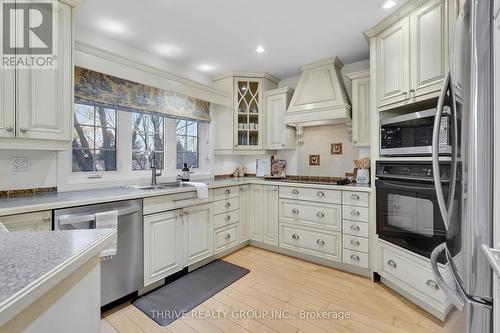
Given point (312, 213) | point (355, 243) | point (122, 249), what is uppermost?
point (312, 213)

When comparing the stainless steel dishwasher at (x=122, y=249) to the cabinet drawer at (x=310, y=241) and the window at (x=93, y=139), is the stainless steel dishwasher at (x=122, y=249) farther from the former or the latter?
the cabinet drawer at (x=310, y=241)

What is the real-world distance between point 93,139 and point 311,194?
235 cm

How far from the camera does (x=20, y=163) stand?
1.85 metres

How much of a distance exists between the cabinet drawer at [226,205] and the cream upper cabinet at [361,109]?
157 centimetres

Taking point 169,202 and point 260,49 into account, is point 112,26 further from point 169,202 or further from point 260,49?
point 169,202

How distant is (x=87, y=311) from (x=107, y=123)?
221cm

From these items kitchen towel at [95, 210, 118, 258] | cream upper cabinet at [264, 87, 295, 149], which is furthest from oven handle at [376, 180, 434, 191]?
kitchen towel at [95, 210, 118, 258]

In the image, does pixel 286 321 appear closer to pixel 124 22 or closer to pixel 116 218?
pixel 116 218

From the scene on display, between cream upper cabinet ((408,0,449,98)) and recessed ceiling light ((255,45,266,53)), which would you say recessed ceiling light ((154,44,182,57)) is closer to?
recessed ceiling light ((255,45,266,53))

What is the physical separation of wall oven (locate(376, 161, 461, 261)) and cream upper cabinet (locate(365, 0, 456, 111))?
568mm

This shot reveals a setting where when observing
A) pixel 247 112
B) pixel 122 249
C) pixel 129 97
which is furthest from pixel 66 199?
pixel 247 112

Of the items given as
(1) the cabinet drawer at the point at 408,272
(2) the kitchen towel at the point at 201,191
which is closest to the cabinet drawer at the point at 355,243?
(1) the cabinet drawer at the point at 408,272

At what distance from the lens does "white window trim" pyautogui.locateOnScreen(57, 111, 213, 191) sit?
2.11 m

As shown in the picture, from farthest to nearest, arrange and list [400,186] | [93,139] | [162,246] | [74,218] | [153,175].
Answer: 1. [153,175]
2. [93,139]
3. [162,246]
4. [400,186]
5. [74,218]
